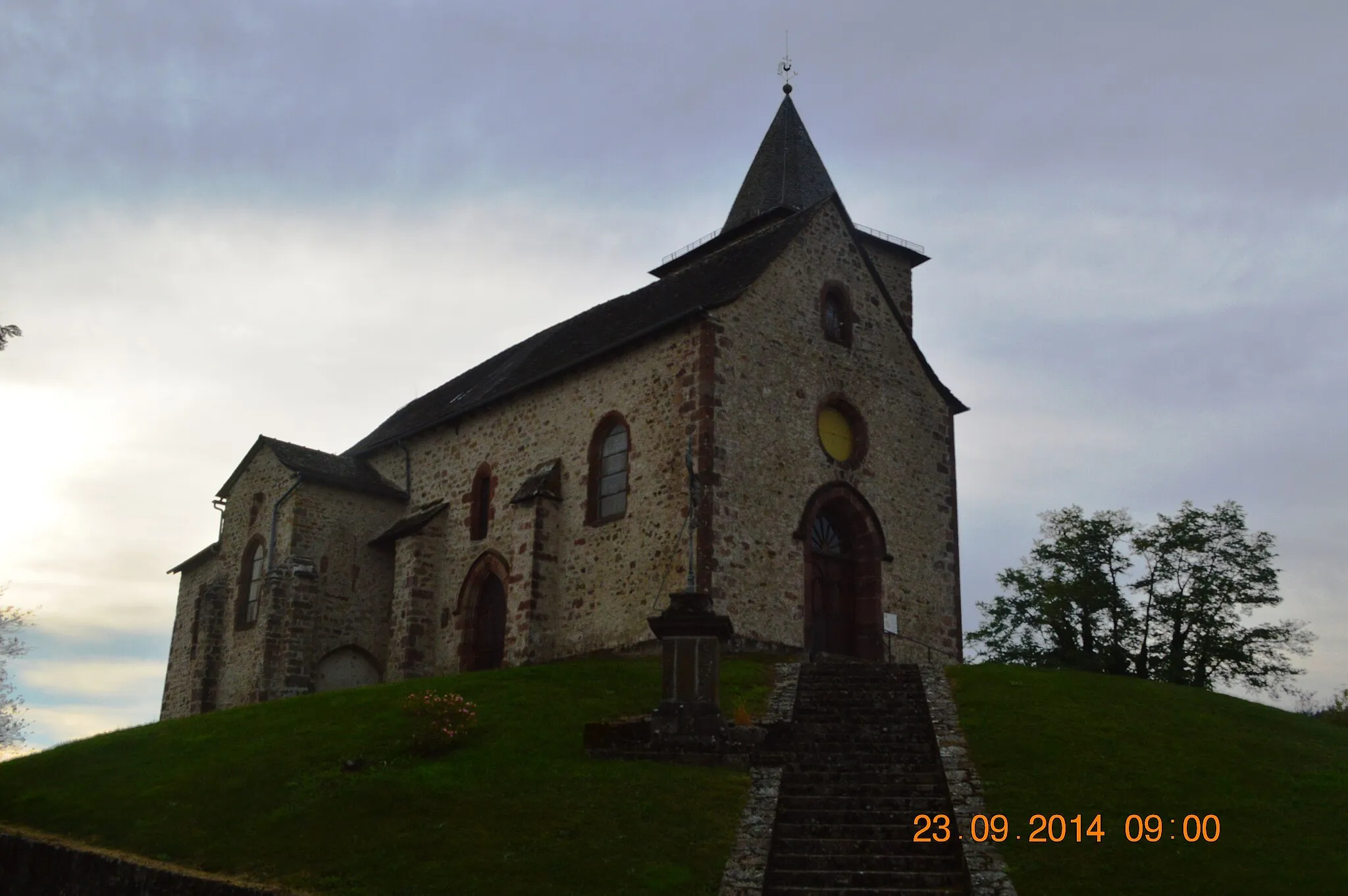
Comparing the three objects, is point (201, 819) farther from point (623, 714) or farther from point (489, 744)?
point (623, 714)

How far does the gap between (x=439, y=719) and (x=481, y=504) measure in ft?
41.3

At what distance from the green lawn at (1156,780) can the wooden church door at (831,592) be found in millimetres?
4510

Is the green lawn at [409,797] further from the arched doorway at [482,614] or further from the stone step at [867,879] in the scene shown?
the arched doorway at [482,614]

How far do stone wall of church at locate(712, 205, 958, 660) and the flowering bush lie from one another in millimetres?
6125

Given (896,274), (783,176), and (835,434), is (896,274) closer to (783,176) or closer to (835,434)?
(783,176)

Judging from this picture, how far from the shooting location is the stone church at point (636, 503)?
24031mm

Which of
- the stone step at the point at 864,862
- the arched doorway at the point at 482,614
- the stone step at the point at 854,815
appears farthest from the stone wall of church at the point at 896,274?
the stone step at the point at 864,862

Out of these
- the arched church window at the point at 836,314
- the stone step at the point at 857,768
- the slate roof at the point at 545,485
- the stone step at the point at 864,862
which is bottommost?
the stone step at the point at 864,862

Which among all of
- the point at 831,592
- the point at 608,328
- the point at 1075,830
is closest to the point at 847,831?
the point at 1075,830

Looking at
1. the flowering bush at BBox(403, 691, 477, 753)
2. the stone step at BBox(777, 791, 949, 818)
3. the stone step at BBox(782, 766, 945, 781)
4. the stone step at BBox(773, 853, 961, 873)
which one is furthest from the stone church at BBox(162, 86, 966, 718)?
the stone step at BBox(773, 853, 961, 873)

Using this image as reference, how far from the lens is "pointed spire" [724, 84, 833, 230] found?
35.1 m

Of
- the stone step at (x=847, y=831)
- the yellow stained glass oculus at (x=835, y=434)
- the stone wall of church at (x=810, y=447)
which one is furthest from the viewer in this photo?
the yellow stained glass oculus at (x=835, y=434)

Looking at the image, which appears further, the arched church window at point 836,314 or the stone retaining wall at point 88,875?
the arched church window at point 836,314

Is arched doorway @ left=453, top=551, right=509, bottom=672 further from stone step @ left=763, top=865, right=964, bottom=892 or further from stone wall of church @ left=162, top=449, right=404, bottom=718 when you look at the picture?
stone step @ left=763, top=865, right=964, bottom=892
